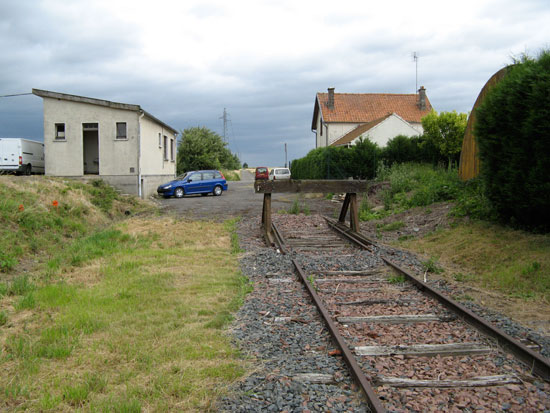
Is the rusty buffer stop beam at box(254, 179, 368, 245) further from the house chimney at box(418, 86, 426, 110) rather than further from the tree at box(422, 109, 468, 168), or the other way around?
the house chimney at box(418, 86, 426, 110)

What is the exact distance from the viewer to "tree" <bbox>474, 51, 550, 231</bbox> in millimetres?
7062

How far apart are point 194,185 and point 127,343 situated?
22.8 m

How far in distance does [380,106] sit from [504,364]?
136 feet

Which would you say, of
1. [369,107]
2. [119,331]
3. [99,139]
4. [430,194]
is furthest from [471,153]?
[369,107]

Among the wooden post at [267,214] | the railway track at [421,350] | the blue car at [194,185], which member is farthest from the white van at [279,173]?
the railway track at [421,350]

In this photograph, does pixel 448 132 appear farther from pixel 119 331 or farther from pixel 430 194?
pixel 119 331

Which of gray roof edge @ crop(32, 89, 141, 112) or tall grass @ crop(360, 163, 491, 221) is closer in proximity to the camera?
tall grass @ crop(360, 163, 491, 221)

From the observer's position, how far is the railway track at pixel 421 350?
3.21 metres

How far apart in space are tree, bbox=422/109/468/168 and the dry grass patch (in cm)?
1842

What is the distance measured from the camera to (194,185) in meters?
26.6

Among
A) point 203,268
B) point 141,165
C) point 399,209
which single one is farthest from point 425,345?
point 141,165

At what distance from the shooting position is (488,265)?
709 centimetres

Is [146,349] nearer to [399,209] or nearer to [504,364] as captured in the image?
[504,364]

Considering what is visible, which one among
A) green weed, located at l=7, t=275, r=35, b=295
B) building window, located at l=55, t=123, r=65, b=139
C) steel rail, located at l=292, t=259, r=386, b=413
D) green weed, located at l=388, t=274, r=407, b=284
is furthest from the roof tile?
steel rail, located at l=292, t=259, r=386, b=413
